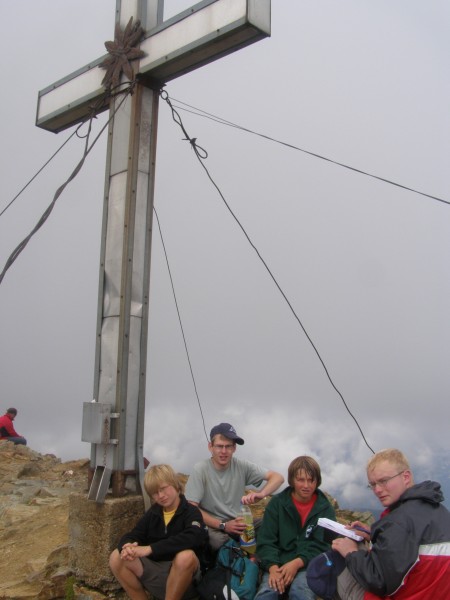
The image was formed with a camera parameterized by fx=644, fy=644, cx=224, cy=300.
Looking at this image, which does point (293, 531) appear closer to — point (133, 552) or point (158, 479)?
point (158, 479)

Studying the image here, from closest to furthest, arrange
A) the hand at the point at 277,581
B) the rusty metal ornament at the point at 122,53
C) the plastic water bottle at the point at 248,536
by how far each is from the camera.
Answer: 1. the hand at the point at 277,581
2. the plastic water bottle at the point at 248,536
3. the rusty metal ornament at the point at 122,53

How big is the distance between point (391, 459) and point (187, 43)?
3.90 meters

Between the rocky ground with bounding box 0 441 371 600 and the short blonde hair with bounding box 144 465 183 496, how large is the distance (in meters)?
1.01

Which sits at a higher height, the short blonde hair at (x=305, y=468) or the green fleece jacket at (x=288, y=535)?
the short blonde hair at (x=305, y=468)

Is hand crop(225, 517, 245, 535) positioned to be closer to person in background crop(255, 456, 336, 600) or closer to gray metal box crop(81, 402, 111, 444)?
person in background crop(255, 456, 336, 600)

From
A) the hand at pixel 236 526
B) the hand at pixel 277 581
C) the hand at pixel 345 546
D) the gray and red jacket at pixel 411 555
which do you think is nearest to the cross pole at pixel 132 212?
the hand at pixel 236 526

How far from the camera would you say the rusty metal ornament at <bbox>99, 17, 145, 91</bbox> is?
601 cm

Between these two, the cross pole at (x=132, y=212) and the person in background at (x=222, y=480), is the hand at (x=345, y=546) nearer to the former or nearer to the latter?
the person in background at (x=222, y=480)

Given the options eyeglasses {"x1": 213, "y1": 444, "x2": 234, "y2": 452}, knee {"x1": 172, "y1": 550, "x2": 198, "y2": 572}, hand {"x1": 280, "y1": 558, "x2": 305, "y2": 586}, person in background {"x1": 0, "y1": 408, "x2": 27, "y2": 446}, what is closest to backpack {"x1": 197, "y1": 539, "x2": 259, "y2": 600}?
knee {"x1": 172, "y1": 550, "x2": 198, "y2": 572}

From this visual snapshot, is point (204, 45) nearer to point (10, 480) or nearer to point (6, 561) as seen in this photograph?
point (6, 561)

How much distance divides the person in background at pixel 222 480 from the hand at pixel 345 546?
50.7 inches

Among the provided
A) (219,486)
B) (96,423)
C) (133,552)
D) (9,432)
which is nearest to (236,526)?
(219,486)

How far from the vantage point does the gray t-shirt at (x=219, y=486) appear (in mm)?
5281

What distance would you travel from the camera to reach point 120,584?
202 inches
